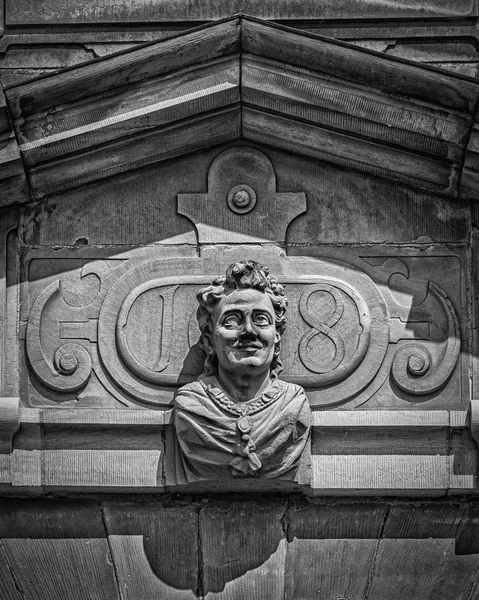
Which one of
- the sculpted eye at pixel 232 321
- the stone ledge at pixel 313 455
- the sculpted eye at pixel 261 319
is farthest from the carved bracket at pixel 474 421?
the sculpted eye at pixel 232 321

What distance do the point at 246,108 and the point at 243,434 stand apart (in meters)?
1.52

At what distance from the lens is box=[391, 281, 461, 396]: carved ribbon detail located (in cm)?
721

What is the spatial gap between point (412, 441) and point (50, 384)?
5.26 feet

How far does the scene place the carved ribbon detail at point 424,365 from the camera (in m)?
7.21

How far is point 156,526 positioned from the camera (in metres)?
7.22

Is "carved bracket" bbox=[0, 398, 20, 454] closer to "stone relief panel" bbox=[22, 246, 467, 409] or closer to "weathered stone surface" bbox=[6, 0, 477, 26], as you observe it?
"stone relief panel" bbox=[22, 246, 467, 409]

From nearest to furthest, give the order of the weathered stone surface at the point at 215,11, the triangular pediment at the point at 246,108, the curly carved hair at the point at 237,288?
the curly carved hair at the point at 237,288 → the triangular pediment at the point at 246,108 → the weathered stone surface at the point at 215,11

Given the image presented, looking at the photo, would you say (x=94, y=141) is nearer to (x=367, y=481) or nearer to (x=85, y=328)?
(x=85, y=328)

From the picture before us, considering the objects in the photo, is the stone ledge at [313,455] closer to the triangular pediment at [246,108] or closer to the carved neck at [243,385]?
A: the carved neck at [243,385]

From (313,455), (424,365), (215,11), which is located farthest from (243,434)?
(215,11)

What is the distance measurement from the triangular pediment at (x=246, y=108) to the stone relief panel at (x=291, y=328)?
1.43ft

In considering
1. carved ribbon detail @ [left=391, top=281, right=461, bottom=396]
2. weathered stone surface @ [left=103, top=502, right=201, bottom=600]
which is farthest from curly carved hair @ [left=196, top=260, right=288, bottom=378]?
weathered stone surface @ [left=103, top=502, right=201, bottom=600]

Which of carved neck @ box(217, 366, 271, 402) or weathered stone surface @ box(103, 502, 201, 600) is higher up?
carved neck @ box(217, 366, 271, 402)

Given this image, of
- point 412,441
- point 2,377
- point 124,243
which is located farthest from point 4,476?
point 412,441
